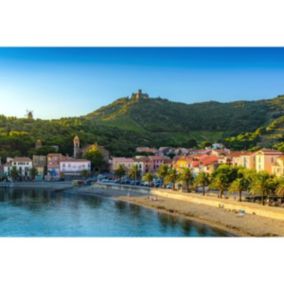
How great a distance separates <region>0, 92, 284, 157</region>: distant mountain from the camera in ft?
80.6

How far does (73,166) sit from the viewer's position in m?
22.9

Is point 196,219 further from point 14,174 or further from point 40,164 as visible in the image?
point 40,164

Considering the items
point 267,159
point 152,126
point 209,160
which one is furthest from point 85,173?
point 267,159

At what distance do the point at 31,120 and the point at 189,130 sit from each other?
804 centimetres

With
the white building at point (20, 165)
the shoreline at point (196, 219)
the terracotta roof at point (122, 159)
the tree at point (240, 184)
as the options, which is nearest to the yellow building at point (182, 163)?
the terracotta roof at point (122, 159)

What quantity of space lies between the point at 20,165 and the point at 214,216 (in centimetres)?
1382

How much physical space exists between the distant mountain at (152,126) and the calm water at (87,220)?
10.0m

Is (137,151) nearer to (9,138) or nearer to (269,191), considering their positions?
(9,138)

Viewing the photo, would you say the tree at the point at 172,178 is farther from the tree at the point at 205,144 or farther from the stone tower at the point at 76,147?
the tree at the point at 205,144

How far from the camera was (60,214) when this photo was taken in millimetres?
12078

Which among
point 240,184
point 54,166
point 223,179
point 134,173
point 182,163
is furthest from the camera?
point 54,166

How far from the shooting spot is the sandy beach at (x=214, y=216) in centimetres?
873

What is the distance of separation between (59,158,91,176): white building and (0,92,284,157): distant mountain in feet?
6.55

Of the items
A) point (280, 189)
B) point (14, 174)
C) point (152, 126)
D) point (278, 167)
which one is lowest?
point (280, 189)
